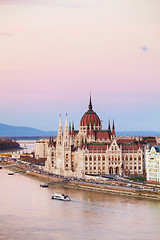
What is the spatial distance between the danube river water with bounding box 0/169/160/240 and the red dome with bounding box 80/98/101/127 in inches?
1379

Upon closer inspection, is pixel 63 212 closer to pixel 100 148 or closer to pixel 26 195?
pixel 26 195

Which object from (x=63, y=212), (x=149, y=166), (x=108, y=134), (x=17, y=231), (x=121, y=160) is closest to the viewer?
(x=17, y=231)

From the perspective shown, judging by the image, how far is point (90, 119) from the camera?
121m

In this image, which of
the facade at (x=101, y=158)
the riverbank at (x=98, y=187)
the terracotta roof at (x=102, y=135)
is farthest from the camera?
the terracotta roof at (x=102, y=135)

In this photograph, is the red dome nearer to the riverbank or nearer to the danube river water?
the riverbank

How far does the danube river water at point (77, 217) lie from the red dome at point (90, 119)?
3503 centimetres

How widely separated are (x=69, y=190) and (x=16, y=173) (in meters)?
36.3

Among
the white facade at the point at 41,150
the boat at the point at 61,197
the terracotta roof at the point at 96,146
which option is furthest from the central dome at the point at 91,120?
the white facade at the point at 41,150

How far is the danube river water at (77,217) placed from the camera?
58000mm

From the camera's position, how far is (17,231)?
5869cm

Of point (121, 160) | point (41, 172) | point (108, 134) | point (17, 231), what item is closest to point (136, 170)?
point (121, 160)

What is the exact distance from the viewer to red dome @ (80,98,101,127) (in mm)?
120688

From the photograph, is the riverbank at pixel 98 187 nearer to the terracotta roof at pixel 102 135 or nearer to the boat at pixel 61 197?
the boat at pixel 61 197

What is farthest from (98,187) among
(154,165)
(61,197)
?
(61,197)
